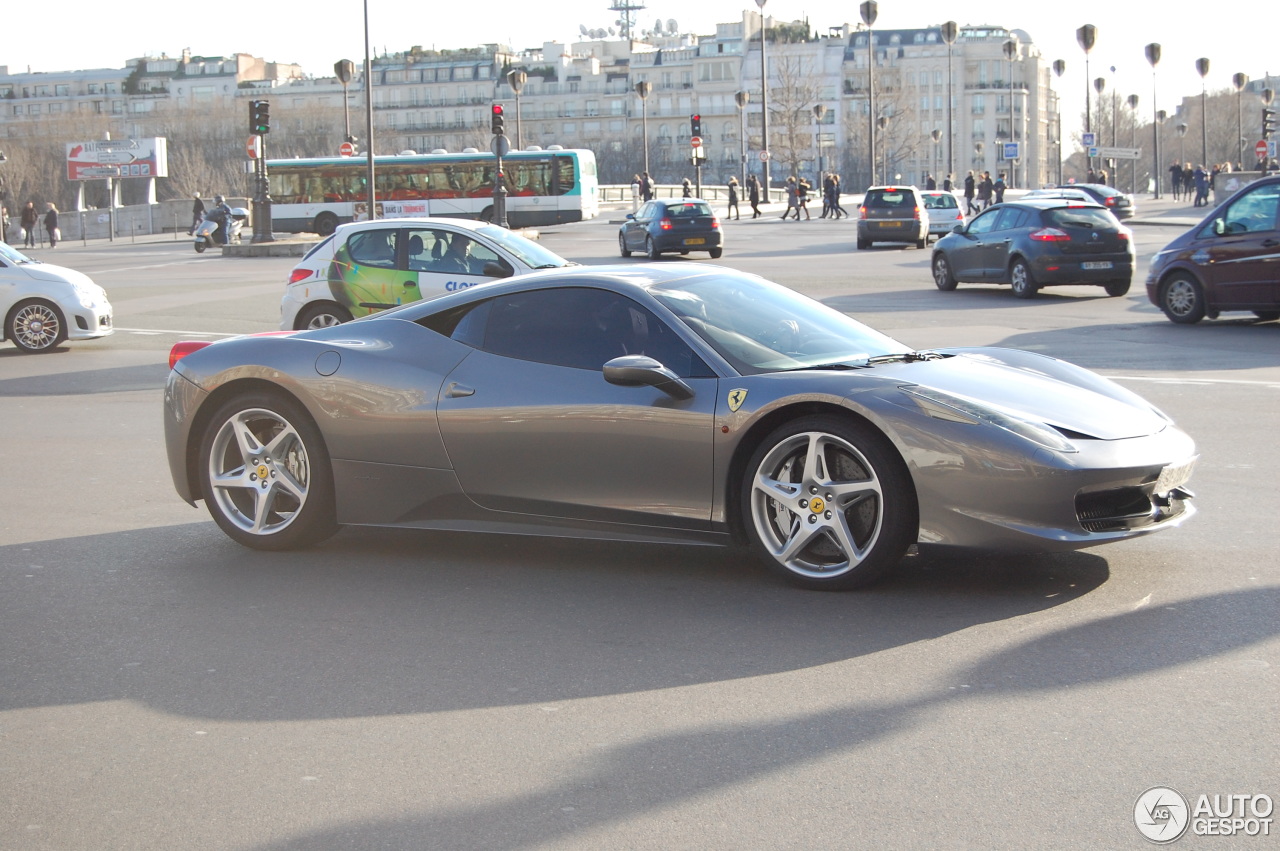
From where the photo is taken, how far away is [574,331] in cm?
616

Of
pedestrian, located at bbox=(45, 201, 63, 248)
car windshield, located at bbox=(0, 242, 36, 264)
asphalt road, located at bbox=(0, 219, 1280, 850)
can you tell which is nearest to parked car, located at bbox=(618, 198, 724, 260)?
car windshield, located at bbox=(0, 242, 36, 264)

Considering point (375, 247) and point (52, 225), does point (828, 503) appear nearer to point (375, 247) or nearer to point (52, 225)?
point (375, 247)

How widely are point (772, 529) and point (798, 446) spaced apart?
351 millimetres

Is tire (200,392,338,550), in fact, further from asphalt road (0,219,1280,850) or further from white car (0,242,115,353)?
white car (0,242,115,353)

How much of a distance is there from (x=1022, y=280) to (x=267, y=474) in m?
16.7

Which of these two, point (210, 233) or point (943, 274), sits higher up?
point (210, 233)

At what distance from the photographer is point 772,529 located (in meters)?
5.68

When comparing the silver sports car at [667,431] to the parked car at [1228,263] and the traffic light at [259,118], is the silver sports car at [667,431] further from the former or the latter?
the traffic light at [259,118]

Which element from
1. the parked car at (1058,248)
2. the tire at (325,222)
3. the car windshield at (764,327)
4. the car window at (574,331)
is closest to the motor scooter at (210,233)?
the tire at (325,222)

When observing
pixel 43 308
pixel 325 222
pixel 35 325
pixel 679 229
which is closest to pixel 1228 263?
pixel 43 308

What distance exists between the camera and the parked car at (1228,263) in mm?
16109

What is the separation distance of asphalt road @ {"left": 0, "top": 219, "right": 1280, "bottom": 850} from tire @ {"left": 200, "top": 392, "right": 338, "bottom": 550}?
0.14 metres

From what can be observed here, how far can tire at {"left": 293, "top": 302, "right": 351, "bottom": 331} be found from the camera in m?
14.8

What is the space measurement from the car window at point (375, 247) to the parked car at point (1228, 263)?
355 inches
